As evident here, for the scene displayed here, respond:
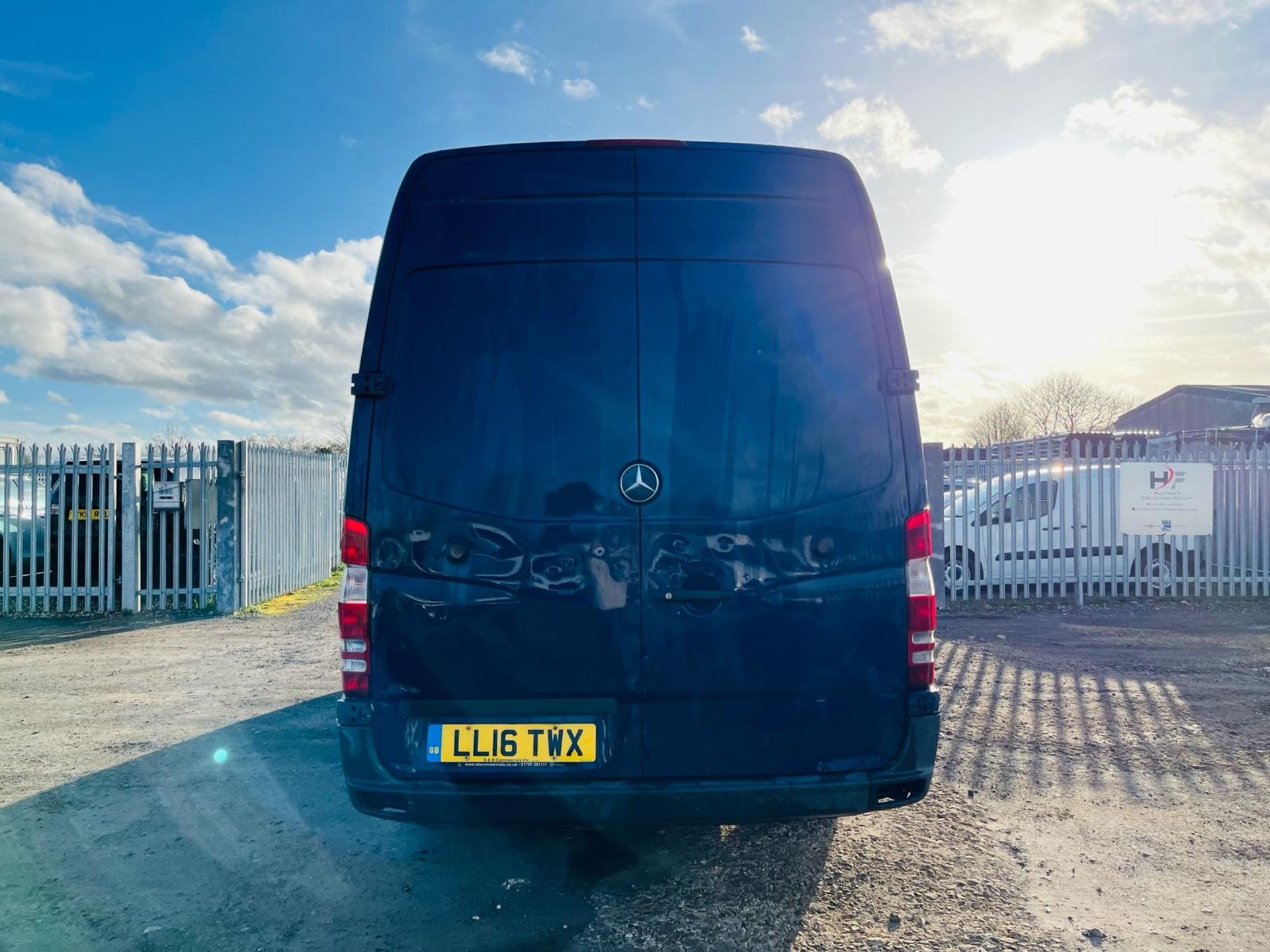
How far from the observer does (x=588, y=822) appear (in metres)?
2.68

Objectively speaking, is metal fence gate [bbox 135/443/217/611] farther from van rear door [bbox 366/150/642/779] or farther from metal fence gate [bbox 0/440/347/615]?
van rear door [bbox 366/150/642/779]

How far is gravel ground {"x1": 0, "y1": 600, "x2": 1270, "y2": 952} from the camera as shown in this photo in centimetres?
291

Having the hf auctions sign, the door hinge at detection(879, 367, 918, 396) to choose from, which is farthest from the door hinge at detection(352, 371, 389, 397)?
the hf auctions sign

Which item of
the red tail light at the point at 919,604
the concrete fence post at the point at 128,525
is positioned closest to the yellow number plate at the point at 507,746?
the red tail light at the point at 919,604

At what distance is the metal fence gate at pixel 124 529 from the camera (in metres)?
10.3

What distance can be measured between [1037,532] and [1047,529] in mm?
156

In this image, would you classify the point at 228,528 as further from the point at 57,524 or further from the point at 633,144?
the point at 633,144

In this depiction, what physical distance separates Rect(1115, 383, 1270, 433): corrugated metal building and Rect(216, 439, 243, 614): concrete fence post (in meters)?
33.1

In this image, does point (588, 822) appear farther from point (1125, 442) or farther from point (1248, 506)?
point (1248, 506)

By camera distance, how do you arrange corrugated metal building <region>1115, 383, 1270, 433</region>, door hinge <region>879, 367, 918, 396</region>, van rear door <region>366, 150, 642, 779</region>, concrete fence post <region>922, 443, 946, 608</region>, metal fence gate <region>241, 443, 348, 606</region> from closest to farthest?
van rear door <region>366, 150, 642, 779</region> < door hinge <region>879, 367, 918, 396</region> < concrete fence post <region>922, 443, 946, 608</region> < metal fence gate <region>241, 443, 348, 606</region> < corrugated metal building <region>1115, 383, 1270, 433</region>

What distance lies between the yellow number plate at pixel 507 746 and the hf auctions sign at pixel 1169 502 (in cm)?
986

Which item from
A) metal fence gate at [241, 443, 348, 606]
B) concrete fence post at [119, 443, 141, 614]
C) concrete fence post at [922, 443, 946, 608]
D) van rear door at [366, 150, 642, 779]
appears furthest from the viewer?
metal fence gate at [241, 443, 348, 606]

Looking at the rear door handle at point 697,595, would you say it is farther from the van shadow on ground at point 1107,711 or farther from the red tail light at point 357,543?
the van shadow on ground at point 1107,711

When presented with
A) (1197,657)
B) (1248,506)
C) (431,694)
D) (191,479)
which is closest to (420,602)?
(431,694)
